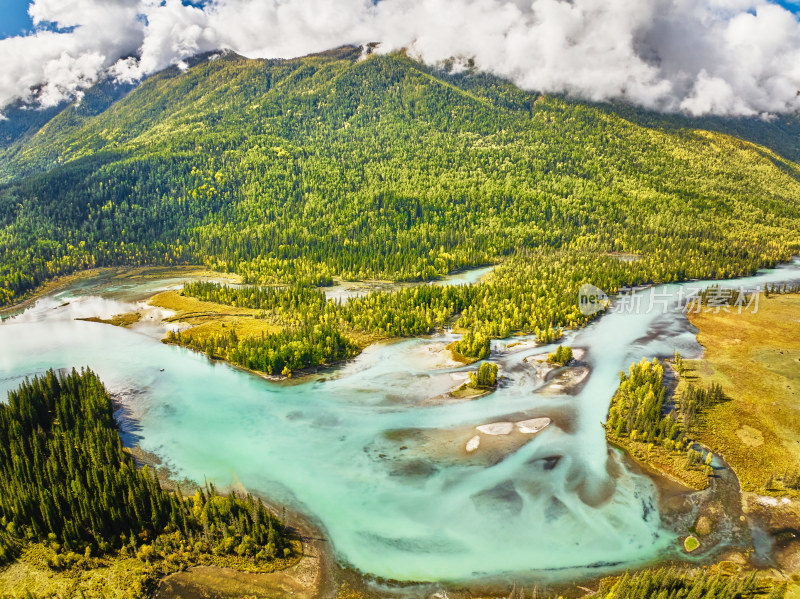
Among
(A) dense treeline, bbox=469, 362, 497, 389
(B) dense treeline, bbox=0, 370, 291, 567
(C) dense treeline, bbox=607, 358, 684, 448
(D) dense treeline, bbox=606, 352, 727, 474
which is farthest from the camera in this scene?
(A) dense treeline, bbox=469, 362, 497, 389

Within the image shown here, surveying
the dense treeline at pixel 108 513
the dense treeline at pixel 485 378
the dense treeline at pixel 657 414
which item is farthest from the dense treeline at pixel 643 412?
the dense treeline at pixel 108 513

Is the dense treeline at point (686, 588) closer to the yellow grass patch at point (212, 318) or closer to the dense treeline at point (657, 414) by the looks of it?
the dense treeline at point (657, 414)

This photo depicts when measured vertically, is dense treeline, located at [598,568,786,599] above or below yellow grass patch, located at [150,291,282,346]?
below

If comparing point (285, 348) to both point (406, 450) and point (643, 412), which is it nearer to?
point (406, 450)

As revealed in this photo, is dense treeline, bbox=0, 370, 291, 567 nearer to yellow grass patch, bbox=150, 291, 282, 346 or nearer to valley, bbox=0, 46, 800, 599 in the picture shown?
valley, bbox=0, 46, 800, 599

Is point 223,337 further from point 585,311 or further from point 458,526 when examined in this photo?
point 585,311

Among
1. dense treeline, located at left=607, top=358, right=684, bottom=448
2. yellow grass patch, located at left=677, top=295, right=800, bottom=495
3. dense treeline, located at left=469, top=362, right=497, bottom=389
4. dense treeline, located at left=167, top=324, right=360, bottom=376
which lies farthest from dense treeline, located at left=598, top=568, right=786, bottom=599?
dense treeline, located at left=167, top=324, right=360, bottom=376
